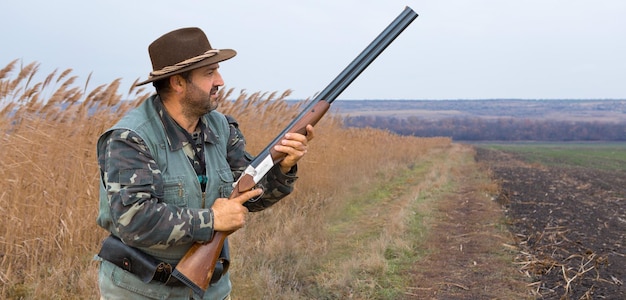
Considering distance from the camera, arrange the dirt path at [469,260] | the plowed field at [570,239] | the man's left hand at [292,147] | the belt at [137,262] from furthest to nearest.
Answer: the plowed field at [570,239] → the dirt path at [469,260] → the man's left hand at [292,147] → the belt at [137,262]

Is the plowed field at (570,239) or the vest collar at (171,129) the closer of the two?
the vest collar at (171,129)

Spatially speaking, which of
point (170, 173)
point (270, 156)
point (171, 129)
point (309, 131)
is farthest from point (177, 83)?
point (309, 131)

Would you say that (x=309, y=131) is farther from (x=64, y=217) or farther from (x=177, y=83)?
(x=64, y=217)

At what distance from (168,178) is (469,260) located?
5.25 metres

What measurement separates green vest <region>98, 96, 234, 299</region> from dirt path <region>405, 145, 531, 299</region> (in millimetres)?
3526

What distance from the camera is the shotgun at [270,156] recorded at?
2439mm

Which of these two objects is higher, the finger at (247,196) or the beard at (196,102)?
the beard at (196,102)

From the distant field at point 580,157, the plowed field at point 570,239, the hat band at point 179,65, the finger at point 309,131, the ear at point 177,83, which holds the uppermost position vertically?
the hat band at point 179,65

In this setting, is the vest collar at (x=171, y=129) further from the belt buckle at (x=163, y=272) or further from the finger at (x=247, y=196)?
the belt buckle at (x=163, y=272)

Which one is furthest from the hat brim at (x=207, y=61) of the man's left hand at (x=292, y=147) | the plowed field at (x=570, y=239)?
the plowed field at (x=570, y=239)

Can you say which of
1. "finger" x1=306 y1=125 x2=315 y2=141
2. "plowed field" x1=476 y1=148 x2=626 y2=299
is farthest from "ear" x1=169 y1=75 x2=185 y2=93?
"plowed field" x1=476 y1=148 x2=626 y2=299

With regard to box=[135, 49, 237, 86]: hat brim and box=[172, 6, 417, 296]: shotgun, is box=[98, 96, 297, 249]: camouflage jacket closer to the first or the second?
box=[172, 6, 417, 296]: shotgun

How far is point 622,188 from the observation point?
16094 millimetres

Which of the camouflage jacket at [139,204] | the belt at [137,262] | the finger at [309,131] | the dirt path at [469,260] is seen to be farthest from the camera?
the dirt path at [469,260]
